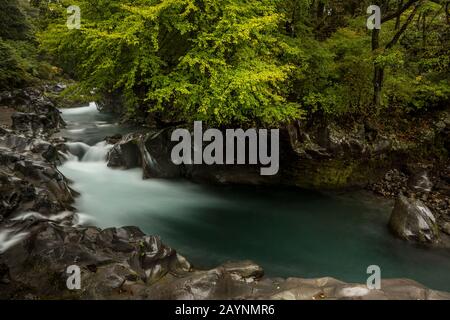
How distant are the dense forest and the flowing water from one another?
269 cm

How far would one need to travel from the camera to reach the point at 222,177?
1313 centimetres

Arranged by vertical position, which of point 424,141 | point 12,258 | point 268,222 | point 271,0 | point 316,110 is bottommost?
point 268,222

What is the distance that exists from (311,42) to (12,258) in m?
10.8

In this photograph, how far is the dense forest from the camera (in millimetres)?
10172

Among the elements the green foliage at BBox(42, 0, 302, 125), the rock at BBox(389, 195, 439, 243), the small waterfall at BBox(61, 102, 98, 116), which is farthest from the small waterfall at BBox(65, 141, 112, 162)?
the small waterfall at BBox(61, 102, 98, 116)

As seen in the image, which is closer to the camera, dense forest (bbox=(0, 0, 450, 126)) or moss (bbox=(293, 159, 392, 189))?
dense forest (bbox=(0, 0, 450, 126))

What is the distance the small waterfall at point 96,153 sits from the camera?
1470 centimetres

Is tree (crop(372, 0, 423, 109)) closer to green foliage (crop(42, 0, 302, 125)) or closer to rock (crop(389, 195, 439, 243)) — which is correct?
green foliage (crop(42, 0, 302, 125))

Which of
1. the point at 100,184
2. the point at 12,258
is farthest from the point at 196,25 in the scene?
the point at 12,258

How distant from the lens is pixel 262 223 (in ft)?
36.5

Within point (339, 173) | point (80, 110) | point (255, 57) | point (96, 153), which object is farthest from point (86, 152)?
point (80, 110)

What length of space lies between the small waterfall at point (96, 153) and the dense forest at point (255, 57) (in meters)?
2.58

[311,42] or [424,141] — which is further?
[424,141]
